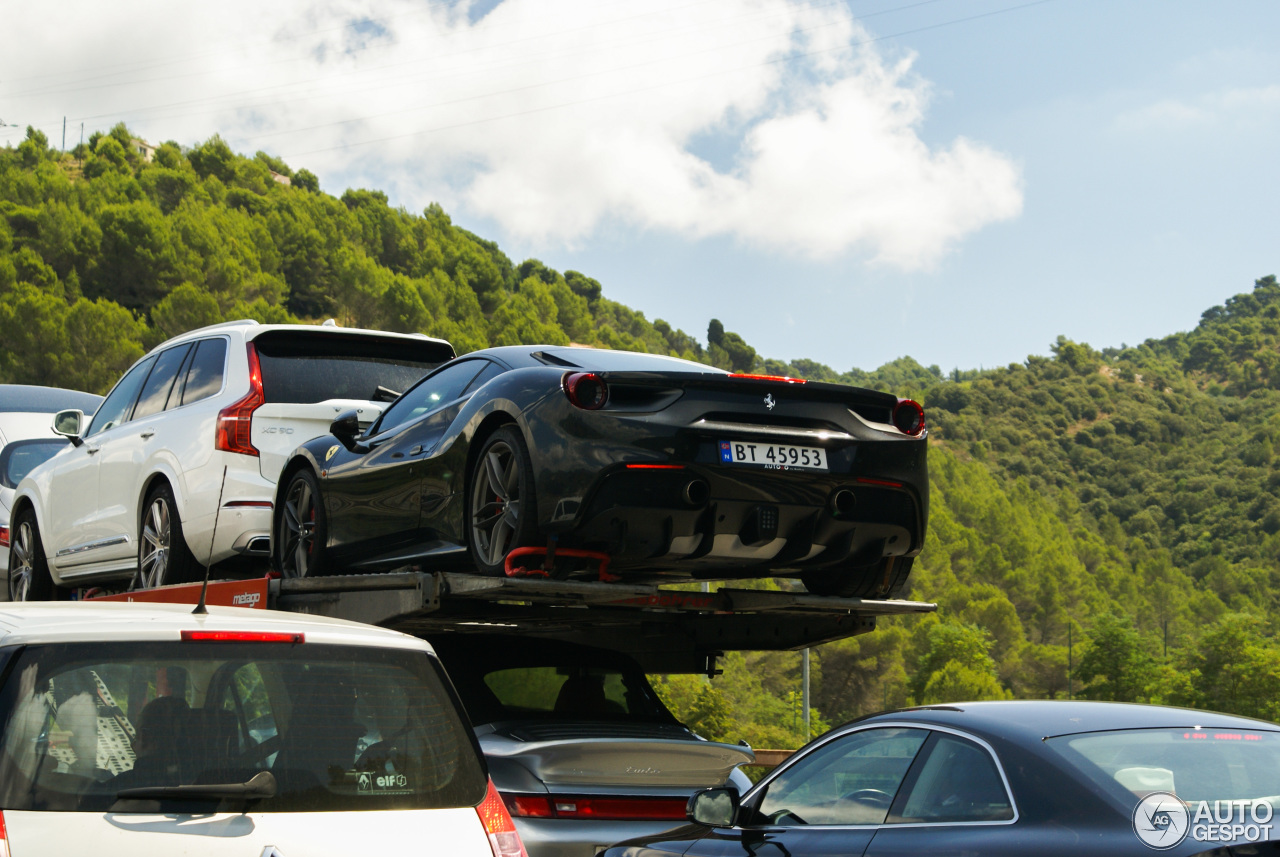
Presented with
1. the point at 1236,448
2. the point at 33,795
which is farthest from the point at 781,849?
the point at 1236,448

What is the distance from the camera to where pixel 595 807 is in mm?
5438

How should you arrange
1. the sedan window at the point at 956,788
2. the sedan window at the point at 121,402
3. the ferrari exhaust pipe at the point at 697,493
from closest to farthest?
the sedan window at the point at 956,788, the ferrari exhaust pipe at the point at 697,493, the sedan window at the point at 121,402

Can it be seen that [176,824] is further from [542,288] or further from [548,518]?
[542,288]

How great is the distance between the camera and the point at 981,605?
73.8m

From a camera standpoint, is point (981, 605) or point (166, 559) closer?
point (166, 559)

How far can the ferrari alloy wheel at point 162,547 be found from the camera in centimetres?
826

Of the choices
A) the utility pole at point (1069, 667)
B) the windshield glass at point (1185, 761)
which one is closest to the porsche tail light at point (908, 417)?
the windshield glass at point (1185, 761)

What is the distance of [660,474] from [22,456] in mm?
9931

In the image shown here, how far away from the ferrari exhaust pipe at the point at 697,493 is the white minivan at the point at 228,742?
7.33ft

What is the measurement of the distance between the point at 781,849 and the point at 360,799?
152 cm

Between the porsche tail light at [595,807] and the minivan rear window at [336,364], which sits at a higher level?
the minivan rear window at [336,364]

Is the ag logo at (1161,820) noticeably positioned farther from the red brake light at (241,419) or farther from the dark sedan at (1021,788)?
the red brake light at (241,419)

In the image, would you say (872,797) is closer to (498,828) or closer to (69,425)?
(498,828)

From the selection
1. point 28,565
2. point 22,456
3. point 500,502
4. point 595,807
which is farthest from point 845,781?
point 22,456
